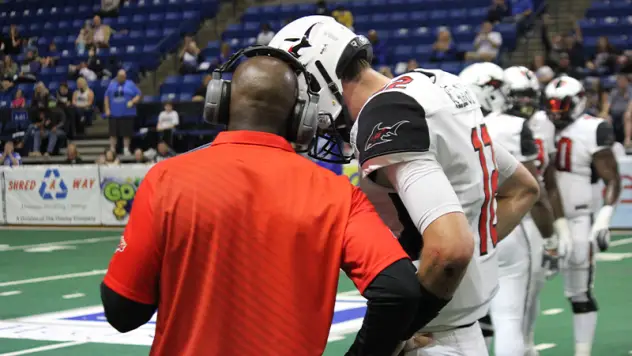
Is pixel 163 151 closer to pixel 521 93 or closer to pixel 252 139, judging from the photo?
pixel 521 93

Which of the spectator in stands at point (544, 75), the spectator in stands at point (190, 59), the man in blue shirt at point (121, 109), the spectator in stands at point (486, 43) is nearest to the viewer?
the spectator in stands at point (544, 75)

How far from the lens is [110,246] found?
14555 mm

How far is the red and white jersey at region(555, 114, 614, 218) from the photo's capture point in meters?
7.03

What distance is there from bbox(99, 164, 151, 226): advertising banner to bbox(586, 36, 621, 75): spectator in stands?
27.1 ft

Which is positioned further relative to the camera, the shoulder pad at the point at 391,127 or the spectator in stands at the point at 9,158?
the spectator in stands at the point at 9,158

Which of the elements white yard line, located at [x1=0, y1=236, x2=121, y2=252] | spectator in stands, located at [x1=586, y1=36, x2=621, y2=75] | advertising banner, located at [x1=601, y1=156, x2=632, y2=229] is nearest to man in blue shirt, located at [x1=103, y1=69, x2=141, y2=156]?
white yard line, located at [x1=0, y1=236, x2=121, y2=252]

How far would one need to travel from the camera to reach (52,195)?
17594 millimetres

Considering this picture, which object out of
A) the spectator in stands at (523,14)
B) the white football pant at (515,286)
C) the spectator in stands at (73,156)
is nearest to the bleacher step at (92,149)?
the spectator in stands at (73,156)

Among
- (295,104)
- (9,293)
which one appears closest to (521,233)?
(295,104)

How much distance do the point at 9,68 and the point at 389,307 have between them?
2495 centimetres

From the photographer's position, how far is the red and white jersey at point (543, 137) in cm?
658

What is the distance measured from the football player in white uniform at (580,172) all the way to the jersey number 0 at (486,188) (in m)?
3.83

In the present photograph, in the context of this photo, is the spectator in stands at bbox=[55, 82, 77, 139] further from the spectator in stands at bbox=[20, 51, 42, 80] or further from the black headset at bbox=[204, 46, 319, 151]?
the black headset at bbox=[204, 46, 319, 151]

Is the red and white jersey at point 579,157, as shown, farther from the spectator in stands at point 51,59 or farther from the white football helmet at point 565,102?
the spectator in stands at point 51,59
